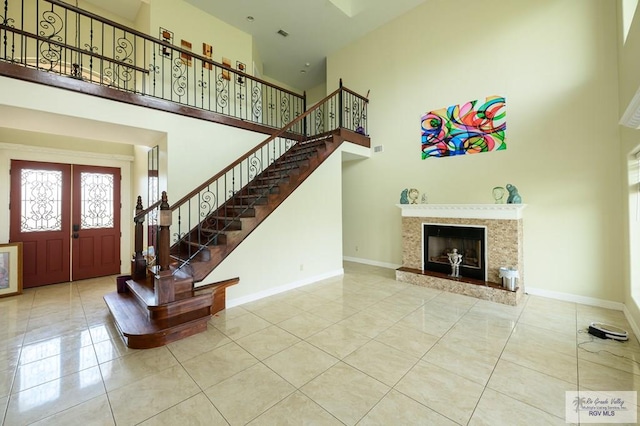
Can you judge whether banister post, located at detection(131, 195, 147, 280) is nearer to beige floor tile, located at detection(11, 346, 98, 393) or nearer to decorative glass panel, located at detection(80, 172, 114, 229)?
beige floor tile, located at detection(11, 346, 98, 393)

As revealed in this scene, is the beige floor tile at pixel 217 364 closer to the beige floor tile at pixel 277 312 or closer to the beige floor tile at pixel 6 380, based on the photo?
the beige floor tile at pixel 277 312

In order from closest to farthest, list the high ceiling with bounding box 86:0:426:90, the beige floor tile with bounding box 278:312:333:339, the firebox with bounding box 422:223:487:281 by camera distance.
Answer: the beige floor tile with bounding box 278:312:333:339 → the firebox with bounding box 422:223:487:281 → the high ceiling with bounding box 86:0:426:90

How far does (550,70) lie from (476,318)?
13.3 ft

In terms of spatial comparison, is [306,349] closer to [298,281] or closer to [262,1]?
[298,281]

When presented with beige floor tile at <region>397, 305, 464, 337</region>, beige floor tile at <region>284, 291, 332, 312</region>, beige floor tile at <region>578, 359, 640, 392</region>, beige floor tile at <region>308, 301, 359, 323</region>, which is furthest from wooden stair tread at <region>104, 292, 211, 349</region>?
beige floor tile at <region>578, 359, 640, 392</region>

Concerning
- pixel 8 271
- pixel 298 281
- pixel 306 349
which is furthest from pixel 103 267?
pixel 306 349

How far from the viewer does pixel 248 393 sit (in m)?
2.11

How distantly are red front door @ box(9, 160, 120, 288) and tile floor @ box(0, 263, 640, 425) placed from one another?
1639 mm

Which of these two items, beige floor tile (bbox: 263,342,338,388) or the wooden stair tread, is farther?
the wooden stair tread

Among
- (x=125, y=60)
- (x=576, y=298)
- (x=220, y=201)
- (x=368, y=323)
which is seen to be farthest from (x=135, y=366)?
(x=125, y=60)

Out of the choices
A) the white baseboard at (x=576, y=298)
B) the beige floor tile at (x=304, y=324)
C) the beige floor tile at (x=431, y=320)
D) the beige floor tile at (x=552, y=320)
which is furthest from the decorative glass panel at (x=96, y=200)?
the white baseboard at (x=576, y=298)

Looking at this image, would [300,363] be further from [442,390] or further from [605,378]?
[605,378]

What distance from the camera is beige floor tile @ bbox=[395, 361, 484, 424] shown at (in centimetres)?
192

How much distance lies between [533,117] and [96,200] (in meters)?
8.59
